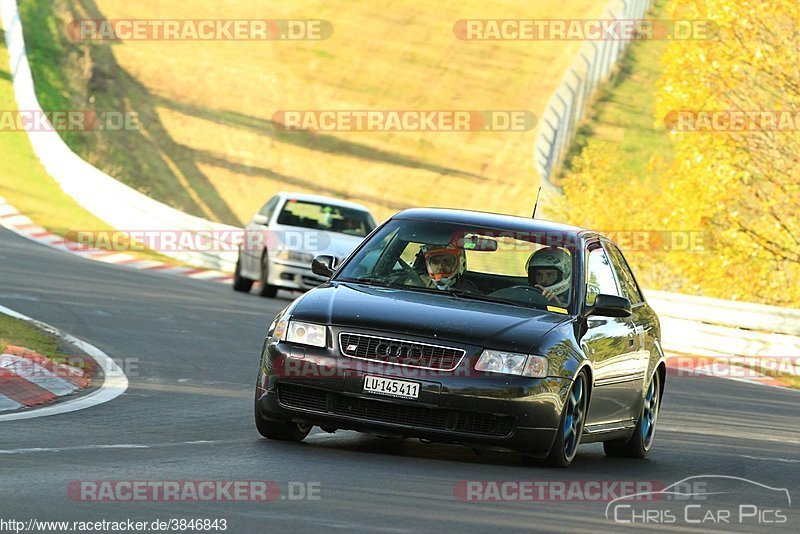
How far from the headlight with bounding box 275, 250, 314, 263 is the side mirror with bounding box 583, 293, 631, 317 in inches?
526

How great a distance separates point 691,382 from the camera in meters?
19.6

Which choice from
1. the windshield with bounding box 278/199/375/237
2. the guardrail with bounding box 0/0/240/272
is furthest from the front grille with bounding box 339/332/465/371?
the guardrail with bounding box 0/0/240/272

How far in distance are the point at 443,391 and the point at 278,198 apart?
16096 mm

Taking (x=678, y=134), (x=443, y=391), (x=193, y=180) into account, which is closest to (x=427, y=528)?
(x=443, y=391)

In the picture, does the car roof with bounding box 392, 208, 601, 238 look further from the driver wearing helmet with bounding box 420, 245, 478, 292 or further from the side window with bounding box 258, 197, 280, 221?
the side window with bounding box 258, 197, 280, 221

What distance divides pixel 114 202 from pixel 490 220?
21.9 m

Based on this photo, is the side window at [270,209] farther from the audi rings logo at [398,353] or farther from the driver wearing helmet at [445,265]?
the audi rings logo at [398,353]

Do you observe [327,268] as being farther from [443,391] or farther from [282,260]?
[282,260]

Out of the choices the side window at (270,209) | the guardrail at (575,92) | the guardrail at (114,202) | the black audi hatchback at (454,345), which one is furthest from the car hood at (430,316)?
the guardrail at (575,92)

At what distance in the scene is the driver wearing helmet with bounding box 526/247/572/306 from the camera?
11.2 m

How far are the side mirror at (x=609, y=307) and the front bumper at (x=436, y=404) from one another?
84cm

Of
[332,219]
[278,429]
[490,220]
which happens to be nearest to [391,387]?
[278,429]

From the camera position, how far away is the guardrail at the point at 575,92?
47688 mm

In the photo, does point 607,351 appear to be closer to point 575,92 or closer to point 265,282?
point 265,282
